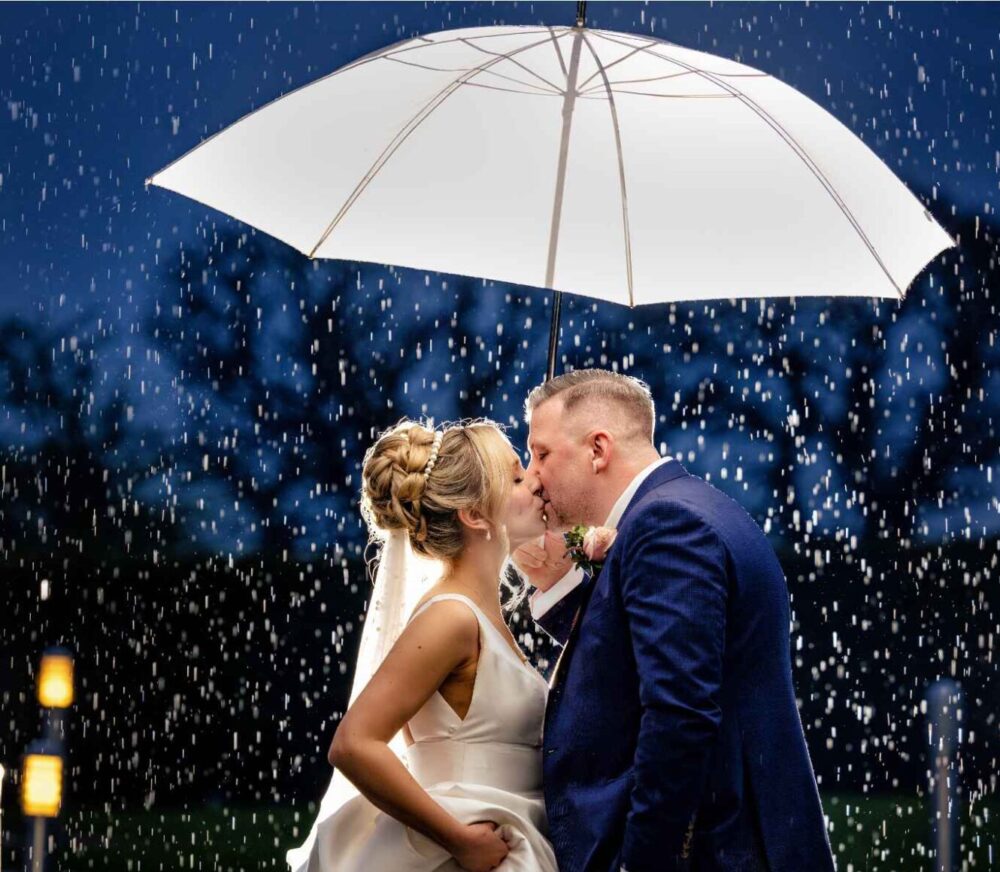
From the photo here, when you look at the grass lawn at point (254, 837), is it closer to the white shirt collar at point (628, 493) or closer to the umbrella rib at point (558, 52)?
the umbrella rib at point (558, 52)

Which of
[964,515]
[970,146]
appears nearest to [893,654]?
[964,515]

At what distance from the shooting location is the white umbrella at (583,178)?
4.08 metres

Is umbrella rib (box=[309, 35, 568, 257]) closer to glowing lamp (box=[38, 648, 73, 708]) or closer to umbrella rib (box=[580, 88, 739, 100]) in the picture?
umbrella rib (box=[580, 88, 739, 100])

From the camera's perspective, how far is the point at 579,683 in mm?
3213

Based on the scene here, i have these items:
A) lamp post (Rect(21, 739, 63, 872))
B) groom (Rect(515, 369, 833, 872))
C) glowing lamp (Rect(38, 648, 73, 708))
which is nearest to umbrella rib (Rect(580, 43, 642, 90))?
groom (Rect(515, 369, 833, 872))

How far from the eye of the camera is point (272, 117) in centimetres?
431

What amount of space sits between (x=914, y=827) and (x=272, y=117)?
15.3 m

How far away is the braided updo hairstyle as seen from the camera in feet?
12.4

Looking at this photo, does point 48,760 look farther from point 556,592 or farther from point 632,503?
point 632,503

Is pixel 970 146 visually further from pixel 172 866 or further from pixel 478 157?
pixel 478 157

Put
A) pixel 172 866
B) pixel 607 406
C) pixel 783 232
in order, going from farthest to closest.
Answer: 1. pixel 172 866
2. pixel 783 232
3. pixel 607 406

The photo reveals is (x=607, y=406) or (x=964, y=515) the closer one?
(x=607, y=406)

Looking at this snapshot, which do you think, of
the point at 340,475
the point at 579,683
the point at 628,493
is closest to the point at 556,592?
the point at 628,493

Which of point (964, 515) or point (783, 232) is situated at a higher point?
point (783, 232)
